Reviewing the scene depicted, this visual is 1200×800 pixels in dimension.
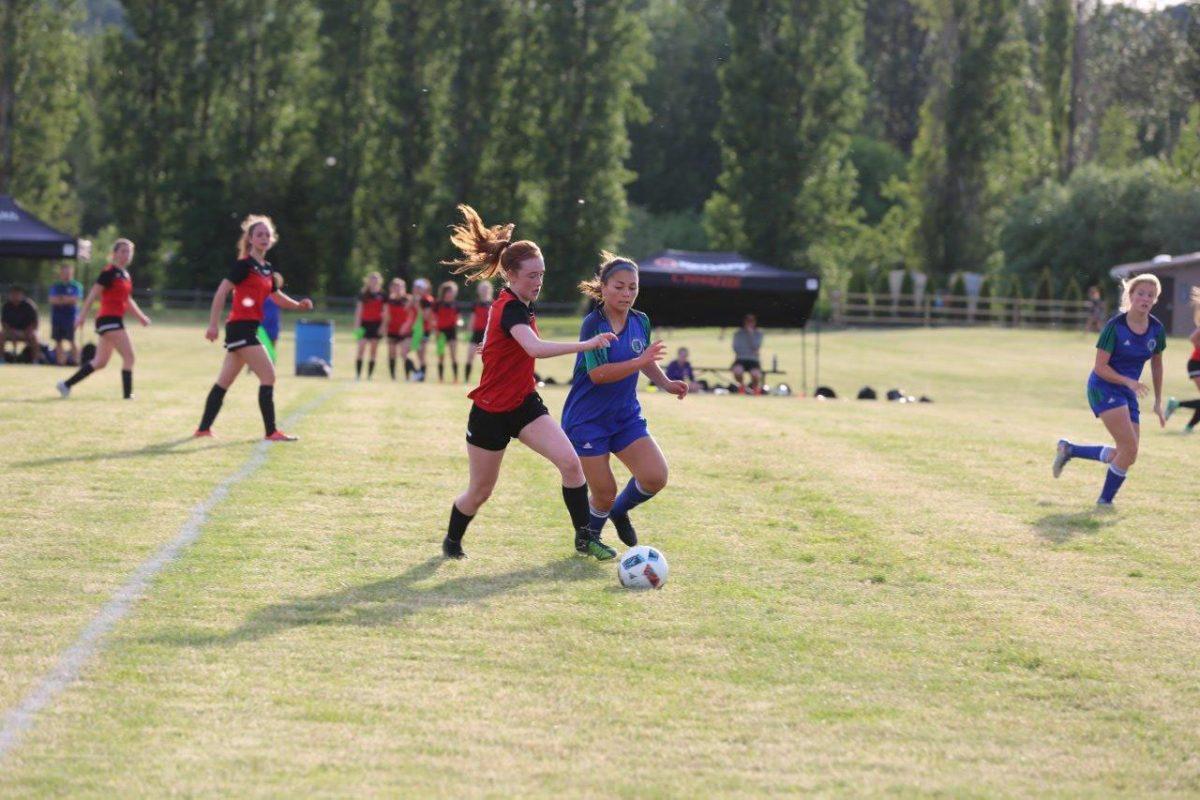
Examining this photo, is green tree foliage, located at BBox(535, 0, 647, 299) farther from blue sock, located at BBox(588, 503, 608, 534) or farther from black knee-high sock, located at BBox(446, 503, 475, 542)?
black knee-high sock, located at BBox(446, 503, 475, 542)

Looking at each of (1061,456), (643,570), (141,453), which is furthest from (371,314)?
(643,570)

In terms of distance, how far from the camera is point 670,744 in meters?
5.21

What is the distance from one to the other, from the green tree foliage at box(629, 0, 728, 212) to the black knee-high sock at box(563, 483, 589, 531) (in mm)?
74654

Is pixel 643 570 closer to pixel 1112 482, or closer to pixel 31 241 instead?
pixel 1112 482

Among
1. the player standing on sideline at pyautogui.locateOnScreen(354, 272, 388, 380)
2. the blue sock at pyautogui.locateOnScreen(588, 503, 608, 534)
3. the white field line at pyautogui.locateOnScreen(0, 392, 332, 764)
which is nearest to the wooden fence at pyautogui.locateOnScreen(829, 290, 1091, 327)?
the player standing on sideline at pyautogui.locateOnScreen(354, 272, 388, 380)

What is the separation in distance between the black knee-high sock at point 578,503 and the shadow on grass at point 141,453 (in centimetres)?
500

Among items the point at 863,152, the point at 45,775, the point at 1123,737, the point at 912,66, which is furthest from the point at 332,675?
the point at 912,66

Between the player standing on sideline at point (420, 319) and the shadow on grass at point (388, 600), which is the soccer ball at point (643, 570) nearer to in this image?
the shadow on grass at point (388, 600)

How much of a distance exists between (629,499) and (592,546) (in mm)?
494

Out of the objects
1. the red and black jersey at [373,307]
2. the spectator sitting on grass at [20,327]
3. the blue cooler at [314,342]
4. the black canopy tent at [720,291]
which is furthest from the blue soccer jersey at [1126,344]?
the spectator sitting on grass at [20,327]

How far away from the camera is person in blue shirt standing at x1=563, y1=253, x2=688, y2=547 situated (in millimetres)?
8305

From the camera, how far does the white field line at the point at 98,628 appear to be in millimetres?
5270

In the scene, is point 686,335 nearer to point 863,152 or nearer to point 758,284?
point 758,284

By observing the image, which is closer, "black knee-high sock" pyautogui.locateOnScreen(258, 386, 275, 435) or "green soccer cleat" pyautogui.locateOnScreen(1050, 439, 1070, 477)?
"green soccer cleat" pyautogui.locateOnScreen(1050, 439, 1070, 477)
